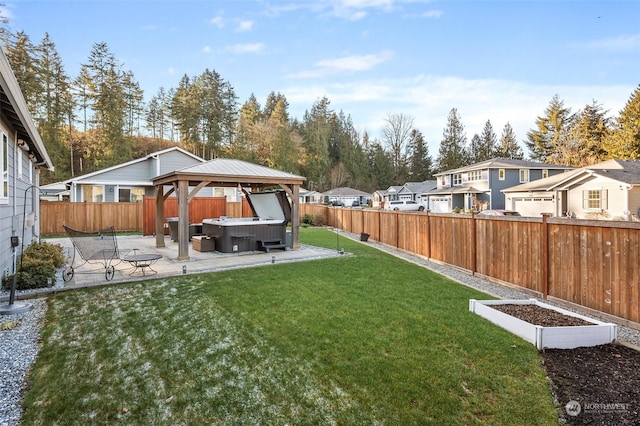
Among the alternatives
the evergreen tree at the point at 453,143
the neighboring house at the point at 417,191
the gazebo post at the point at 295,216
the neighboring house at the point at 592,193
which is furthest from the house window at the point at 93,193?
the evergreen tree at the point at 453,143

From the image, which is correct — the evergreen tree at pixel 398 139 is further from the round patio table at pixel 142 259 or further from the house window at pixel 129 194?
the round patio table at pixel 142 259

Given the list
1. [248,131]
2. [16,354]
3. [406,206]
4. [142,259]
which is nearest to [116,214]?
[142,259]

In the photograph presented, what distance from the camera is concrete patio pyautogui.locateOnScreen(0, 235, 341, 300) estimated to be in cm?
649

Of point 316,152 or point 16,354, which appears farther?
point 316,152

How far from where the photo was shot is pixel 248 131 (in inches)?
1538

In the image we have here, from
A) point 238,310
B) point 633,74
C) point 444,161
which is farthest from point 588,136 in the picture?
point 238,310

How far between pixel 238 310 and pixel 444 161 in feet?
178

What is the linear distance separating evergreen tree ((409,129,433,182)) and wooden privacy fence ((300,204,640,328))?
155 ft

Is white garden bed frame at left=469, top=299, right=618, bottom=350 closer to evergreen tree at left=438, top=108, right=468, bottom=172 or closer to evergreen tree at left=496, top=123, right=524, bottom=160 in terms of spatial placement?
evergreen tree at left=438, top=108, right=468, bottom=172

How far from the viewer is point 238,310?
4918mm

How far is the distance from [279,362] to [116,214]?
16.9 meters

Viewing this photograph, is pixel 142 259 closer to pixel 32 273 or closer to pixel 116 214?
pixel 32 273

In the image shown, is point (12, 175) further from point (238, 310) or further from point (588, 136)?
point (588, 136)

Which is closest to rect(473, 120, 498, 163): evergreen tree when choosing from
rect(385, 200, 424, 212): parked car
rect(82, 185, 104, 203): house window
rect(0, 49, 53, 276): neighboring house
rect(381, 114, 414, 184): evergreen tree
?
rect(381, 114, 414, 184): evergreen tree
